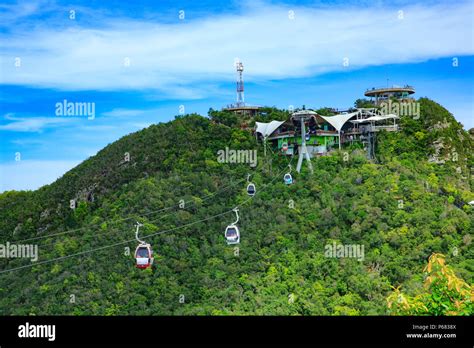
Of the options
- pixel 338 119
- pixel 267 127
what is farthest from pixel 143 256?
pixel 338 119

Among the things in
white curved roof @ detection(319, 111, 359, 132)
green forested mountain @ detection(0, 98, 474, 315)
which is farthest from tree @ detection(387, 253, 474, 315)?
white curved roof @ detection(319, 111, 359, 132)

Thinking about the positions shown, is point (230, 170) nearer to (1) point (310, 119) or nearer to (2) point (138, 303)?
(1) point (310, 119)

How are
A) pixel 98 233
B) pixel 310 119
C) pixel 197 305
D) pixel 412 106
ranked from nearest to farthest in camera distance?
pixel 197 305, pixel 98 233, pixel 310 119, pixel 412 106

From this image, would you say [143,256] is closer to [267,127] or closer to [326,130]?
[326,130]

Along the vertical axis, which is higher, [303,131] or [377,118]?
[377,118]

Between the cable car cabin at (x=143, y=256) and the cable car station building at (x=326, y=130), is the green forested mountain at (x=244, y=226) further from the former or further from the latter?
the cable car cabin at (x=143, y=256)

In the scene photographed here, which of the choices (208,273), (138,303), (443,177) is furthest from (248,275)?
(443,177)

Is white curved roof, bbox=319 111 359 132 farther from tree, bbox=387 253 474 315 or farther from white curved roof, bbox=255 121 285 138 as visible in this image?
tree, bbox=387 253 474 315
